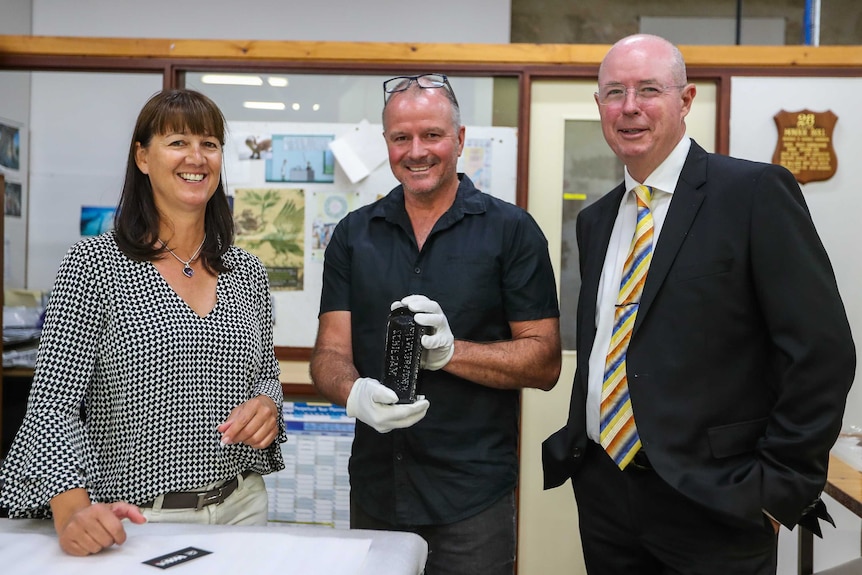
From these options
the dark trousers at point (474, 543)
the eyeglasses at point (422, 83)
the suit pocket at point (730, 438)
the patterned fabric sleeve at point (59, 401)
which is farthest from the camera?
the eyeglasses at point (422, 83)

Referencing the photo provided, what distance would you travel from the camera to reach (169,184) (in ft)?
4.66

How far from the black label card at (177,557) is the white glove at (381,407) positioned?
0.43 metres

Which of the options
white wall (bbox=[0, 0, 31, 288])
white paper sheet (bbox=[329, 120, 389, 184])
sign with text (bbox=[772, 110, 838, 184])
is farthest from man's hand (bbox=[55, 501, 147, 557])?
sign with text (bbox=[772, 110, 838, 184])

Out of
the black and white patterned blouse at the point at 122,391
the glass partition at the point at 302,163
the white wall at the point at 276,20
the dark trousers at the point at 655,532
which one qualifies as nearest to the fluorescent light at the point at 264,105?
the glass partition at the point at 302,163

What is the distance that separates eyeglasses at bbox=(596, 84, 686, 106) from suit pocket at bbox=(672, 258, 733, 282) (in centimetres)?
34

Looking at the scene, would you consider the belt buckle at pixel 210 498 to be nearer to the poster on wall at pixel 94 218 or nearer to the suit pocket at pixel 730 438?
the suit pocket at pixel 730 438

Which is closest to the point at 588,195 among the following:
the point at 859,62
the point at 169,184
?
the point at 859,62

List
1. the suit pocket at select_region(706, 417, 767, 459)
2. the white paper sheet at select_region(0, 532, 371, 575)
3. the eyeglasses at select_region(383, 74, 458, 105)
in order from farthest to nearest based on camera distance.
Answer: the eyeglasses at select_region(383, 74, 458, 105) < the suit pocket at select_region(706, 417, 767, 459) < the white paper sheet at select_region(0, 532, 371, 575)

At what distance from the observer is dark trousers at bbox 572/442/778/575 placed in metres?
1.34

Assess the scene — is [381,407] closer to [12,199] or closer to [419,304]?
[419,304]

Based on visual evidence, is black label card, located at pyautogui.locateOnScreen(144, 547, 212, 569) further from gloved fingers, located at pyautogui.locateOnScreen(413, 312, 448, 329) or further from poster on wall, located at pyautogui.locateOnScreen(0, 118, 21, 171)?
poster on wall, located at pyautogui.locateOnScreen(0, 118, 21, 171)

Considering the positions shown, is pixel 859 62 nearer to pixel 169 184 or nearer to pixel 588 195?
pixel 588 195

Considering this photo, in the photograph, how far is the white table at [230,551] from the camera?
1.07 metres

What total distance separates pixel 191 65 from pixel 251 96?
242 mm
